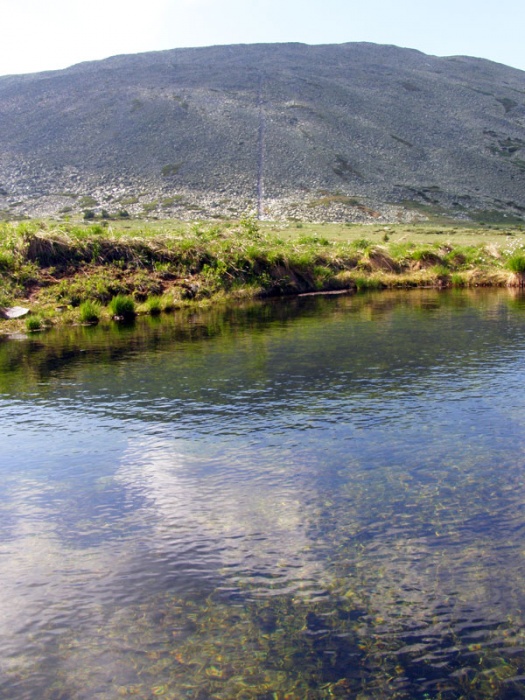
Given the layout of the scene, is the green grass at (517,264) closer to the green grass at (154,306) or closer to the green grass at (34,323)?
the green grass at (154,306)

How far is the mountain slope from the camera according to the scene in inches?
3474

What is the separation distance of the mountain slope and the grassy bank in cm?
3822

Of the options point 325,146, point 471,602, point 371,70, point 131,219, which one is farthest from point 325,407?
point 371,70

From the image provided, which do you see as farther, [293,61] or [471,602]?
[293,61]

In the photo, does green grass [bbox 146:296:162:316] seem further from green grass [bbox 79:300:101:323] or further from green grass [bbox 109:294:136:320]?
green grass [bbox 79:300:101:323]

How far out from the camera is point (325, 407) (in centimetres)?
1448

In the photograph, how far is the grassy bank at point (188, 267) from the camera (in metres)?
30.5

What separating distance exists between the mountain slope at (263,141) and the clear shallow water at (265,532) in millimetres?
64560

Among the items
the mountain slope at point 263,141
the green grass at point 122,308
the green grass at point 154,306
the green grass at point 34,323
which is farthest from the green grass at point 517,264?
the mountain slope at point 263,141

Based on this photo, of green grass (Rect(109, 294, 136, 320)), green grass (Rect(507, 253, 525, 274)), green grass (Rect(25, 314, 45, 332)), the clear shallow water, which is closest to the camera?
the clear shallow water

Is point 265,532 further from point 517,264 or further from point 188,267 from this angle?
point 517,264

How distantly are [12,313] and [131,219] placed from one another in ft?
152

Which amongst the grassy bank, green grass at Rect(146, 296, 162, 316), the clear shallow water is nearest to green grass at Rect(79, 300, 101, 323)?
the grassy bank

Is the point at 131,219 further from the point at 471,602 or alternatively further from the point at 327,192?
the point at 471,602
